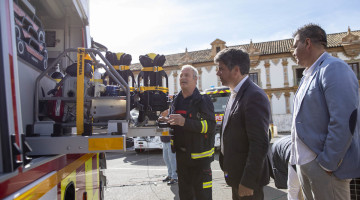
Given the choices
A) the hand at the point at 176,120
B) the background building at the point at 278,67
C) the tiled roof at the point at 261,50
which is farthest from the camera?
the tiled roof at the point at 261,50

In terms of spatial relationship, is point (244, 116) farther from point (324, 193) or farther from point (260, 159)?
point (324, 193)

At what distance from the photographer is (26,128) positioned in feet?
6.35

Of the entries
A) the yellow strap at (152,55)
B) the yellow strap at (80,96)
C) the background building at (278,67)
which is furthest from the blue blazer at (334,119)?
the background building at (278,67)

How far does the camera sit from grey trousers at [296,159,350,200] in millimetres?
1911

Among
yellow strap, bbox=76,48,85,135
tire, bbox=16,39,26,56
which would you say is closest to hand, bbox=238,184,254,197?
yellow strap, bbox=76,48,85,135

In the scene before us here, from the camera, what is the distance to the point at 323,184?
76.8 inches

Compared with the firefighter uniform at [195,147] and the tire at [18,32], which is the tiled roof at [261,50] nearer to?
the firefighter uniform at [195,147]

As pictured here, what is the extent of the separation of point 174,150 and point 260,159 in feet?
4.78

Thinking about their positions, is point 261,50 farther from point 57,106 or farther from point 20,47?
point 20,47

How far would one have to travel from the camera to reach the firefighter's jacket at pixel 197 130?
312 cm

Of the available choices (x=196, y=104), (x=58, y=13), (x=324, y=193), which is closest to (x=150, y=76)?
(x=196, y=104)

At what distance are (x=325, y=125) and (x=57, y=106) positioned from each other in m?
2.07

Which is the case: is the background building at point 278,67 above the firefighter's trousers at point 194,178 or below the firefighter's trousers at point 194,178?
above

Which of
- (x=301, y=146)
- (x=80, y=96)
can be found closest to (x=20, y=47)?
(x=80, y=96)
